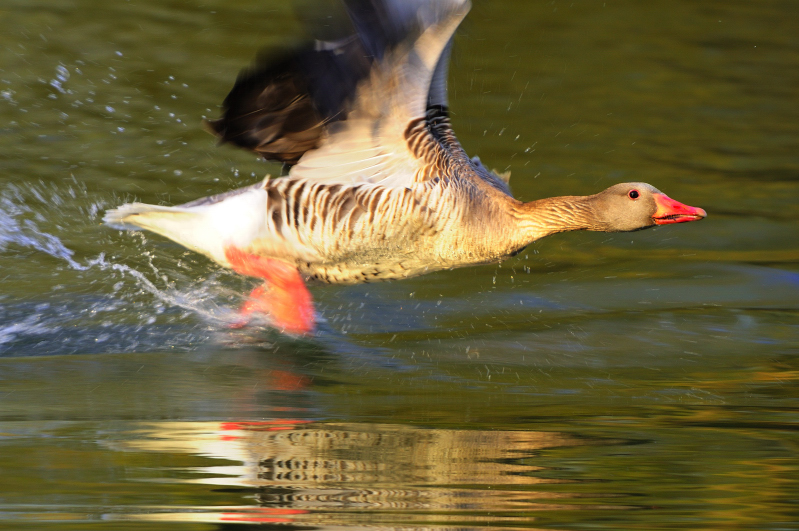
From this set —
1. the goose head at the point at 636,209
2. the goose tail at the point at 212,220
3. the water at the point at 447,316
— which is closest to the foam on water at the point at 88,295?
the water at the point at 447,316

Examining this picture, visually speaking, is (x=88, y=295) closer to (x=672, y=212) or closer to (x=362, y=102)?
(x=362, y=102)

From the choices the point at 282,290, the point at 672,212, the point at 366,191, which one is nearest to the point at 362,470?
the point at 366,191

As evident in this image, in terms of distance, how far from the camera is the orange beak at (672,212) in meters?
5.97

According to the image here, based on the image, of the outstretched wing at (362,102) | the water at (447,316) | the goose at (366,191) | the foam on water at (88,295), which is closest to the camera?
the water at (447,316)

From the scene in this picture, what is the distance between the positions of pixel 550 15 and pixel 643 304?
757 cm

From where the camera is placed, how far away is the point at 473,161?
685cm

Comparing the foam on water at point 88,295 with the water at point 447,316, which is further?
the foam on water at point 88,295

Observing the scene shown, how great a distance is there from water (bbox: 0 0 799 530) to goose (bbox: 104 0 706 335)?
1.70ft

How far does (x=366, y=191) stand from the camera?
627 cm

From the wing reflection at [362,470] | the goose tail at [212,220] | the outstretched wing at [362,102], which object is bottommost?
the wing reflection at [362,470]

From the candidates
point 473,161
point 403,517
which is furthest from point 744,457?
point 473,161

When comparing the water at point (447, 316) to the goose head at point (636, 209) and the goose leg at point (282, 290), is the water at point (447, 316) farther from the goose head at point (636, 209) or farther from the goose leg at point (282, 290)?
the goose head at point (636, 209)

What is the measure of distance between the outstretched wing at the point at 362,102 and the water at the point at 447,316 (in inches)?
13.7

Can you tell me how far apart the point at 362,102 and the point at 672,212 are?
1.92 meters
